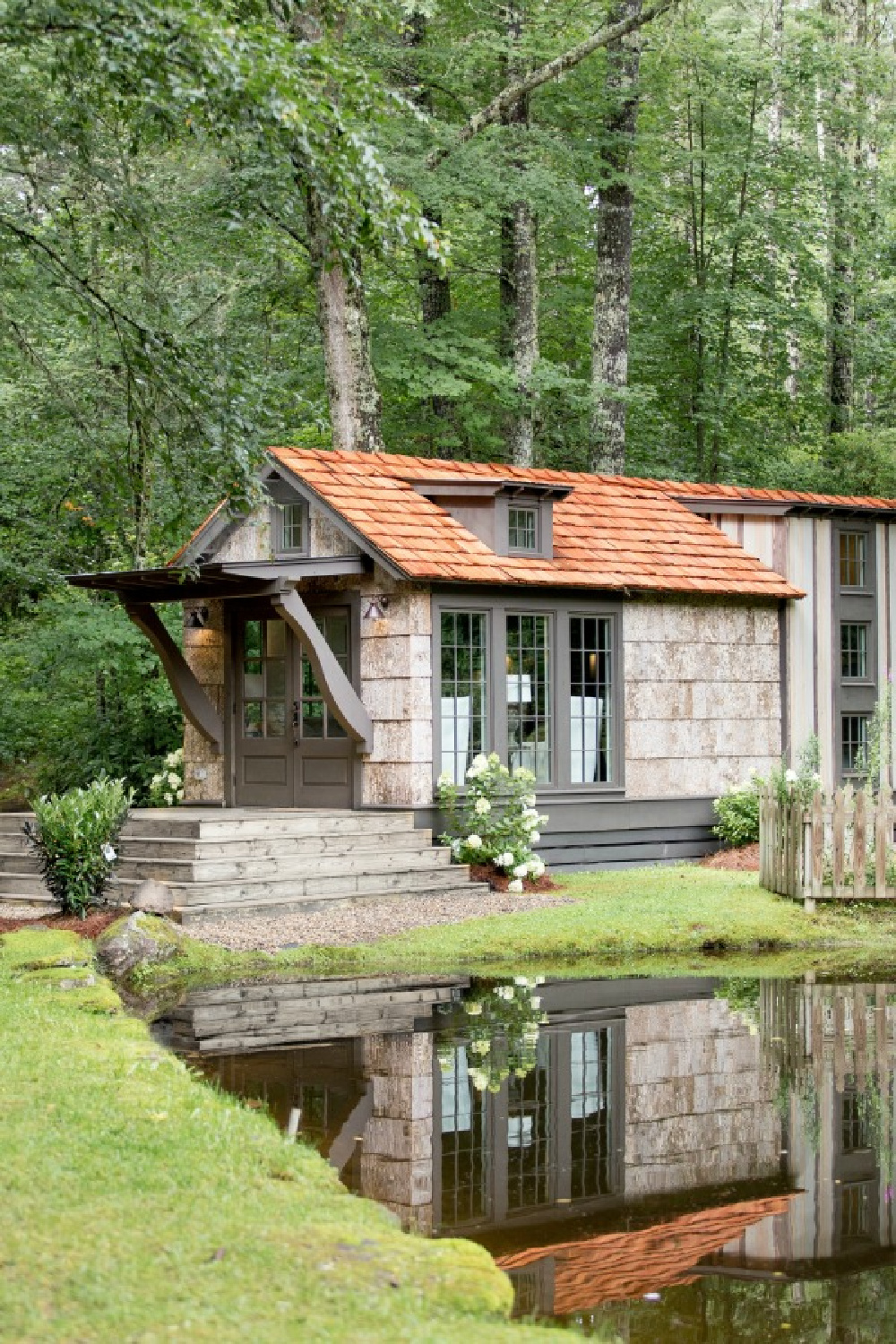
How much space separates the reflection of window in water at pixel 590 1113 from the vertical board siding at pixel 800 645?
10.5 meters

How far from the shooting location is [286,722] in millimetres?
18375

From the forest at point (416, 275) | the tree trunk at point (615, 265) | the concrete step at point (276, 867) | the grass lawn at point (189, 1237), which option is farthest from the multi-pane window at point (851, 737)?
the grass lawn at point (189, 1237)

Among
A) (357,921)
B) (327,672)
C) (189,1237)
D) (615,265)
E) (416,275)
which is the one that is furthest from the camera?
(416,275)

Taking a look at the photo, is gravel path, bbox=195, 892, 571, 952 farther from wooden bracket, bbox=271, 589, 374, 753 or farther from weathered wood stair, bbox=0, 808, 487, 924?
wooden bracket, bbox=271, 589, 374, 753

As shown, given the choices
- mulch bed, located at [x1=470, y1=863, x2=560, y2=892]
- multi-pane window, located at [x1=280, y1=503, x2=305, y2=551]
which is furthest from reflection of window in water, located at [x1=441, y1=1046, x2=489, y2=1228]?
multi-pane window, located at [x1=280, y1=503, x2=305, y2=551]

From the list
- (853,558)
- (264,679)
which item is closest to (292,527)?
(264,679)

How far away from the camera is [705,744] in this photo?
771 inches

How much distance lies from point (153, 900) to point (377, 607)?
15.0 ft

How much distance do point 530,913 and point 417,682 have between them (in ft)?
10.7

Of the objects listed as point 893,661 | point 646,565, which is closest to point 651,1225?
point 646,565

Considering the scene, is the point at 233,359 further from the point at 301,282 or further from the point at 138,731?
the point at 301,282

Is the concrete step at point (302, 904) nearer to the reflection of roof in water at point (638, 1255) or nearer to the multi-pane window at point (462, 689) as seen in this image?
the multi-pane window at point (462, 689)

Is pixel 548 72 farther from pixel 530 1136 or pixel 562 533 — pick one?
pixel 530 1136

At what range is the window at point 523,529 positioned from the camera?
1855 centimetres
